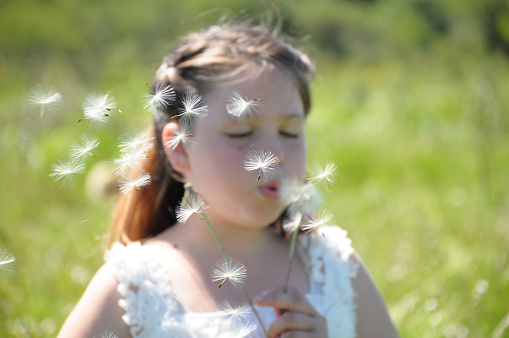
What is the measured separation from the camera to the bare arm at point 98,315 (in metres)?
1.05

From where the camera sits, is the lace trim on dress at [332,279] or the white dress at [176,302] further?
the lace trim on dress at [332,279]

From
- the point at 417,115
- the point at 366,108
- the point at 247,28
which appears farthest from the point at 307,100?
the point at 366,108

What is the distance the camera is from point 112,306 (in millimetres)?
1087

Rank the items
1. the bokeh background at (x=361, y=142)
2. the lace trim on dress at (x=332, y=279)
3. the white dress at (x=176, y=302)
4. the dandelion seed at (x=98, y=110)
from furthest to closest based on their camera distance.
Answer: the bokeh background at (x=361, y=142)
the lace trim on dress at (x=332, y=279)
the white dress at (x=176, y=302)
the dandelion seed at (x=98, y=110)

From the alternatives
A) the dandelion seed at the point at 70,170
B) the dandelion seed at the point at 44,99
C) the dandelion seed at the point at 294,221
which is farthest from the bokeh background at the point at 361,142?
the dandelion seed at the point at 294,221

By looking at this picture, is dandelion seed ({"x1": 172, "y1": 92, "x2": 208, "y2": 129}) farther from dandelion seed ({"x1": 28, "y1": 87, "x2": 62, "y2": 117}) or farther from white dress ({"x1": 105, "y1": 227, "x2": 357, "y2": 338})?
white dress ({"x1": 105, "y1": 227, "x2": 357, "y2": 338})

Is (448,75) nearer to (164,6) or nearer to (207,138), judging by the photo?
(164,6)

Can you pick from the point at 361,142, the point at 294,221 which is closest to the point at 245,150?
the point at 294,221

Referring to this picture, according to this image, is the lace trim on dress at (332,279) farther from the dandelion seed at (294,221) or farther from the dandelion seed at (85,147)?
the dandelion seed at (85,147)

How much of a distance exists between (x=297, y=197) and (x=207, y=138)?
225 millimetres

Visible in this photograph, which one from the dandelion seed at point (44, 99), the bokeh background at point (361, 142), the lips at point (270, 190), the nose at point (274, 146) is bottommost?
the bokeh background at point (361, 142)

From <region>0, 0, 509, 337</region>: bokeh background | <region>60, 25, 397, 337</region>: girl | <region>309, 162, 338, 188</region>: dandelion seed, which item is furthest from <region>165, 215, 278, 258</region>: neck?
<region>309, 162, 338, 188</region>: dandelion seed

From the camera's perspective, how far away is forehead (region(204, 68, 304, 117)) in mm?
1103

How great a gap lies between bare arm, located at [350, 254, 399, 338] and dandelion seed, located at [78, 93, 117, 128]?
0.73 meters
